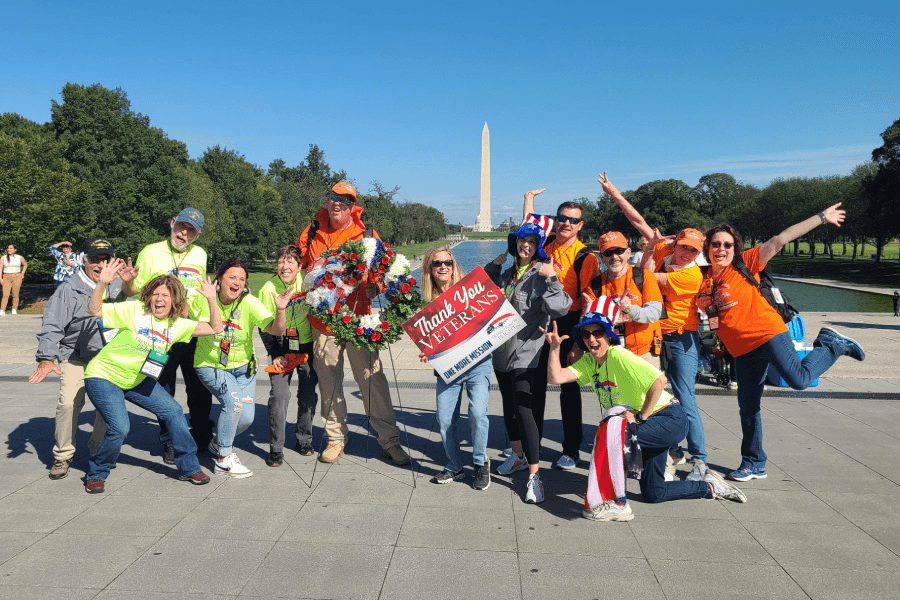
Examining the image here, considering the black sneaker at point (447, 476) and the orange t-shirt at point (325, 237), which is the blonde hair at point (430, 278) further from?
the black sneaker at point (447, 476)

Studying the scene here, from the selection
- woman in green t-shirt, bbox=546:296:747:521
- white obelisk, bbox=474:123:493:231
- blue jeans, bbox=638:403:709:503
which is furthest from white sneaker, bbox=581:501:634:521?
white obelisk, bbox=474:123:493:231

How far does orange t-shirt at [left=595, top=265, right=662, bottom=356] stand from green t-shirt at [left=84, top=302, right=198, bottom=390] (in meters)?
3.35

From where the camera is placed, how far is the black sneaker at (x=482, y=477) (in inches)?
194

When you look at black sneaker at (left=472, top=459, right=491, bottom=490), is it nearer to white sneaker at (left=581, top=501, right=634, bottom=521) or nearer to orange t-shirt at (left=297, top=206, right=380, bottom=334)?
white sneaker at (left=581, top=501, right=634, bottom=521)

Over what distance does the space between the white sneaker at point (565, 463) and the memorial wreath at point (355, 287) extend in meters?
1.76

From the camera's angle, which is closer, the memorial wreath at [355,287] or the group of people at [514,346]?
the group of people at [514,346]

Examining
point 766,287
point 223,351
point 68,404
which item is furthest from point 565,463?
point 68,404

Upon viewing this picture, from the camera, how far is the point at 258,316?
5211mm

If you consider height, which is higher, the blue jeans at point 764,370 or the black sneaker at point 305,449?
the blue jeans at point 764,370

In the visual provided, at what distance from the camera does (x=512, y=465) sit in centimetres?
535

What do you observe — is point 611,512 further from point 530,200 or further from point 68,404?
point 68,404

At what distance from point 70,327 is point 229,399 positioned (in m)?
1.33

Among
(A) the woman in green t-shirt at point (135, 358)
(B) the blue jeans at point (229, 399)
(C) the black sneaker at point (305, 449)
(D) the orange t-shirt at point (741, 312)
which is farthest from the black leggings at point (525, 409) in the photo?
(A) the woman in green t-shirt at point (135, 358)

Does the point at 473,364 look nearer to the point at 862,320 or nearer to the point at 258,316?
the point at 258,316
